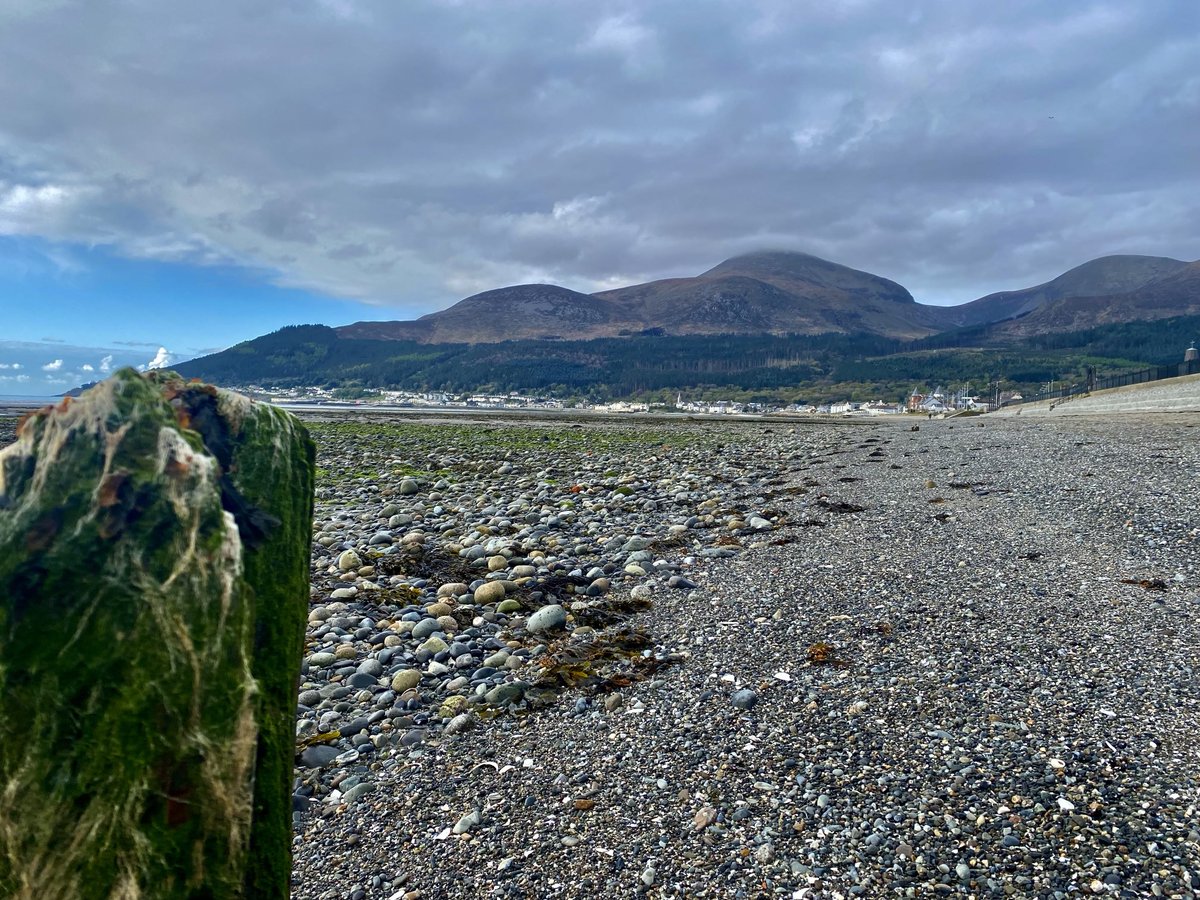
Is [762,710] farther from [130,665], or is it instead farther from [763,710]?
[130,665]

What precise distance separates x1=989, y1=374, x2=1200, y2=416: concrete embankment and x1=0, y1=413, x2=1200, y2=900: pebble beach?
1399 inches

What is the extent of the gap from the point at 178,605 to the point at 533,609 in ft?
20.2

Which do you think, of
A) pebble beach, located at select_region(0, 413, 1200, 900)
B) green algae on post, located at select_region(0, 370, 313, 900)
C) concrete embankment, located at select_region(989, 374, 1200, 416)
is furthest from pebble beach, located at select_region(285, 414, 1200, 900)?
concrete embankment, located at select_region(989, 374, 1200, 416)

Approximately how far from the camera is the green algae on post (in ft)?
5.00

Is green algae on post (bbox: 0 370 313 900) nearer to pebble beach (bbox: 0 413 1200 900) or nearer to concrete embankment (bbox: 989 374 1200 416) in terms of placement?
pebble beach (bbox: 0 413 1200 900)

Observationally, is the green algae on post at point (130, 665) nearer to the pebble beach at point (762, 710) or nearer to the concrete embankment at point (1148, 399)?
the pebble beach at point (762, 710)

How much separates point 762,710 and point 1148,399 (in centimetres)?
5171

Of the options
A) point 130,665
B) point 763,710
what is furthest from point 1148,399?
point 130,665

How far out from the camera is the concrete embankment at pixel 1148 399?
38.1 meters

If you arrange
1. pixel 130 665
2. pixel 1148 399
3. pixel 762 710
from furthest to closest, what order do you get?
pixel 1148 399
pixel 762 710
pixel 130 665

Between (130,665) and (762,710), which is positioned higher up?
(130,665)

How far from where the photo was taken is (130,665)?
5.12 feet

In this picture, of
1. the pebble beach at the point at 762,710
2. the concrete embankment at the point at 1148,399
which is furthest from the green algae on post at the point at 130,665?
the concrete embankment at the point at 1148,399

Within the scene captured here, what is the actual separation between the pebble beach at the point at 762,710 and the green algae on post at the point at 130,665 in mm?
2138
